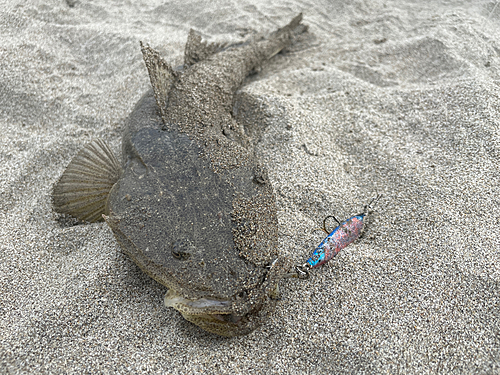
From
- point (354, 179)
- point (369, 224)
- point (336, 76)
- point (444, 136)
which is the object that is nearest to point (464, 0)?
point (336, 76)

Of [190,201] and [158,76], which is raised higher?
[158,76]

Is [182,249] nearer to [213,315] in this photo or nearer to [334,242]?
[213,315]

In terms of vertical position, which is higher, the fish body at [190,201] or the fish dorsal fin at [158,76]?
the fish dorsal fin at [158,76]

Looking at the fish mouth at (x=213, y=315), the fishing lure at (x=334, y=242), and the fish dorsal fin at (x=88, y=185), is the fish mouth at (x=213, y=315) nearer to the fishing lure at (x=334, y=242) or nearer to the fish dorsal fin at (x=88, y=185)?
the fishing lure at (x=334, y=242)

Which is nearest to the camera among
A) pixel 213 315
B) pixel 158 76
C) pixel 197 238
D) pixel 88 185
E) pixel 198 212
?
pixel 213 315

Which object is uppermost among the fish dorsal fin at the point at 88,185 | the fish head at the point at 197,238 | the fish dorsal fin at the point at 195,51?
the fish dorsal fin at the point at 195,51

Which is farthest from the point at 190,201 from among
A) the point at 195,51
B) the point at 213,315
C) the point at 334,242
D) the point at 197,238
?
the point at 195,51

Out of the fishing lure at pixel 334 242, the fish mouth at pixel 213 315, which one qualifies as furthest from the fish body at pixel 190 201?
the fishing lure at pixel 334 242
